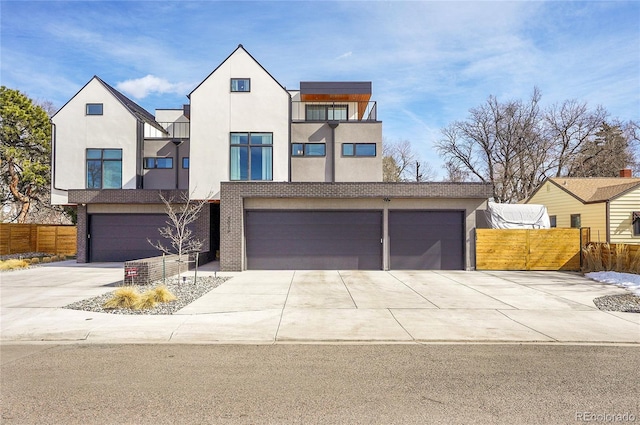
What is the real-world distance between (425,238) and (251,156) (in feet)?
30.3

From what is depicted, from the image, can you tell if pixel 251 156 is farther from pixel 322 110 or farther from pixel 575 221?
pixel 575 221

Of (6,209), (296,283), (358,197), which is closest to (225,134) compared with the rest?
(358,197)

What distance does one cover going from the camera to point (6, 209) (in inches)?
1630

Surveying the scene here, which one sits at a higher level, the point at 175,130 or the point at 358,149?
the point at 175,130

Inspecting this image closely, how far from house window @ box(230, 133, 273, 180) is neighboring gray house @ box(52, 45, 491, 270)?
0.16 feet

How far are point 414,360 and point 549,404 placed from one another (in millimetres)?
1967

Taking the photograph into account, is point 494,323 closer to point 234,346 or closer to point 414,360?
point 414,360

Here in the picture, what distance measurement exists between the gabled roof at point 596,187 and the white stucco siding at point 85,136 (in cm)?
2564

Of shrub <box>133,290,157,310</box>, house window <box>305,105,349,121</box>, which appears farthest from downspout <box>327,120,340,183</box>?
shrub <box>133,290,157,310</box>

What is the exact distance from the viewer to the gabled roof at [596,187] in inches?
832

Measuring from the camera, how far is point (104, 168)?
20.8 meters

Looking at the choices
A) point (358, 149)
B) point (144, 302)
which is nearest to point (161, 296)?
point (144, 302)

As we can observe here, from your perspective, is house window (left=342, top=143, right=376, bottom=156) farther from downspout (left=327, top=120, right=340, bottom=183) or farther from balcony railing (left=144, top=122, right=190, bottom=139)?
balcony railing (left=144, top=122, right=190, bottom=139)

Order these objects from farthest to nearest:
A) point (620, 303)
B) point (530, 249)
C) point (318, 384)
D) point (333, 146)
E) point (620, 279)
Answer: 1. point (333, 146)
2. point (530, 249)
3. point (620, 279)
4. point (620, 303)
5. point (318, 384)
